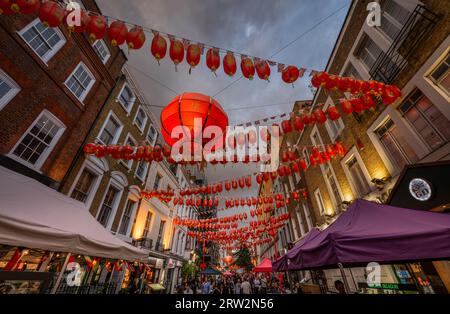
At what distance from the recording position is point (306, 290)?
9.37 metres

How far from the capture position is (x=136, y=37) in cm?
415

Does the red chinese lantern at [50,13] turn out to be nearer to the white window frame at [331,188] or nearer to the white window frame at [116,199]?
the white window frame at [116,199]

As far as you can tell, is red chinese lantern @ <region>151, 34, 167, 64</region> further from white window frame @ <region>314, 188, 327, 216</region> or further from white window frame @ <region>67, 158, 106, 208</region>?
white window frame @ <region>314, 188, 327, 216</region>

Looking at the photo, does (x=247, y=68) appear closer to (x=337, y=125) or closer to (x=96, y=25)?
(x=96, y=25)

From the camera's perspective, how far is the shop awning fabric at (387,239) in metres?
2.90

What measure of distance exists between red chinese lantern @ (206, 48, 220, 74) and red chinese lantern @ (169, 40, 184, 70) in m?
0.61

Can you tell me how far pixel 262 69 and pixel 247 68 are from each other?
409mm

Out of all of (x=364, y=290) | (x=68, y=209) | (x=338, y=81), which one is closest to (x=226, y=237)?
(x=364, y=290)

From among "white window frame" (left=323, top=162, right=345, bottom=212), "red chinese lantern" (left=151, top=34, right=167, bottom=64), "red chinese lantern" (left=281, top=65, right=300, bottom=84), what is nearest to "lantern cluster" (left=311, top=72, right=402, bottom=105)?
"red chinese lantern" (left=281, top=65, right=300, bottom=84)

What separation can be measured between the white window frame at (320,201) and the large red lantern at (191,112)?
38.1 ft

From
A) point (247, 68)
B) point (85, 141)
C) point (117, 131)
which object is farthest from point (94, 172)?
point (247, 68)

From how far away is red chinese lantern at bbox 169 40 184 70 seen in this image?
4.42 m
